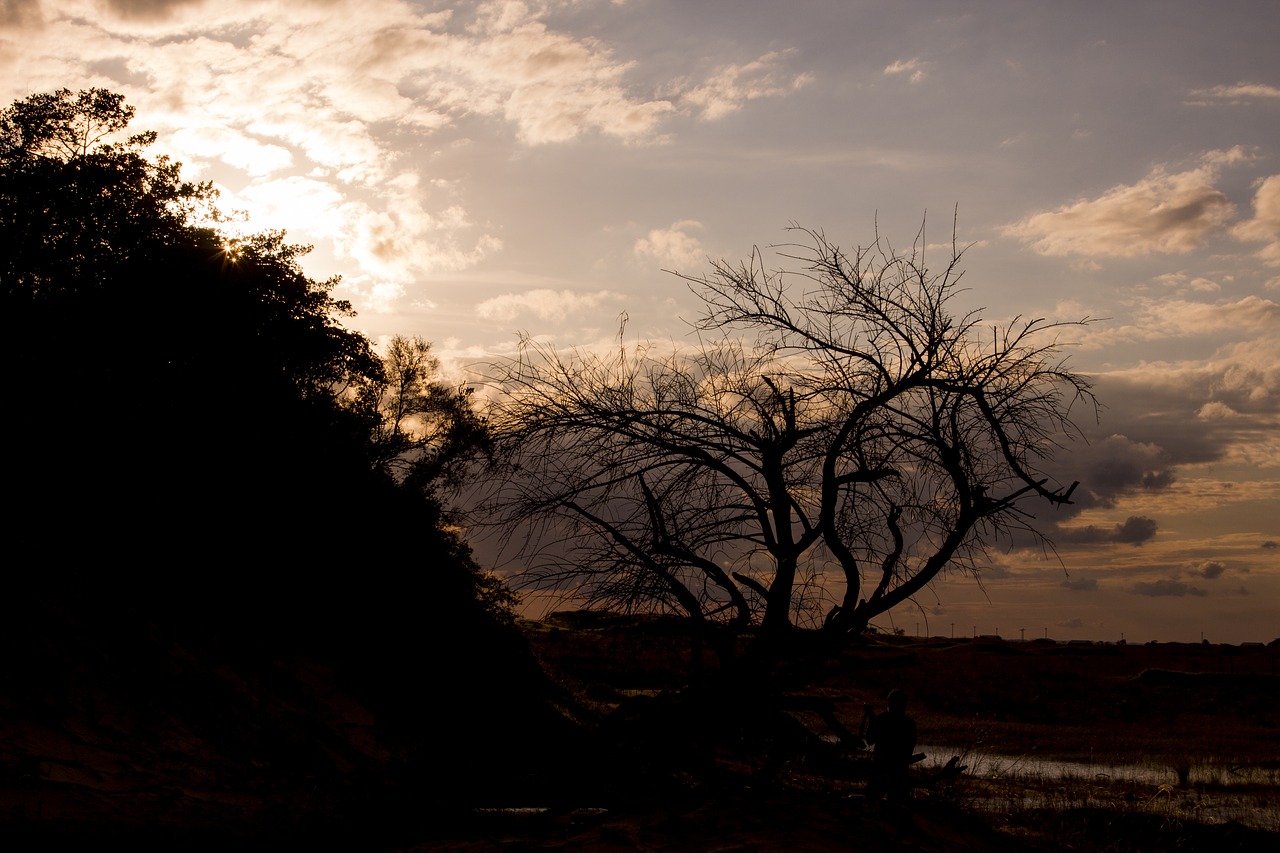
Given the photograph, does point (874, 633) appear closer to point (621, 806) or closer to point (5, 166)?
point (621, 806)

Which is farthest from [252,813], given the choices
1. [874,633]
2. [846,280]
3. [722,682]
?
[846,280]

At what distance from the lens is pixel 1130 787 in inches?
667

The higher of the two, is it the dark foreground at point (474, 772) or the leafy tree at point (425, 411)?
the leafy tree at point (425, 411)

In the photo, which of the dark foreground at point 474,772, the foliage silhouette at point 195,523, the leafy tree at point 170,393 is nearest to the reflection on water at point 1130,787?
the dark foreground at point 474,772

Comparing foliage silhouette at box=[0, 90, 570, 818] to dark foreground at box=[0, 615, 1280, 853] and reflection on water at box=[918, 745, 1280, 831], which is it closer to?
dark foreground at box=[0, 615, 1280, 853]

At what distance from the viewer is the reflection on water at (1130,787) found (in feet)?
44.8

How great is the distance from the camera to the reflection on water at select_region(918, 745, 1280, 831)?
13656 millimetres

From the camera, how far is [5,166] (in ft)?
69.9

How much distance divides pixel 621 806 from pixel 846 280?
5.62 m

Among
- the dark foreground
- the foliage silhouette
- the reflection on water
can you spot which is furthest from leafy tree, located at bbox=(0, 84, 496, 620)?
the reflection on water

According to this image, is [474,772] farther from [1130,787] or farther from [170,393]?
[1130,787]

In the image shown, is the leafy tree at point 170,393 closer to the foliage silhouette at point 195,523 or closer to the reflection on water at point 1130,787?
the foliage silhouette at point 195,523

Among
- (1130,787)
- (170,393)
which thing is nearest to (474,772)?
(170,393)

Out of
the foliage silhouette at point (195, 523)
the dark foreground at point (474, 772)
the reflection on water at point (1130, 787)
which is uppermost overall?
the foliage silhouette at point (195, 523)
